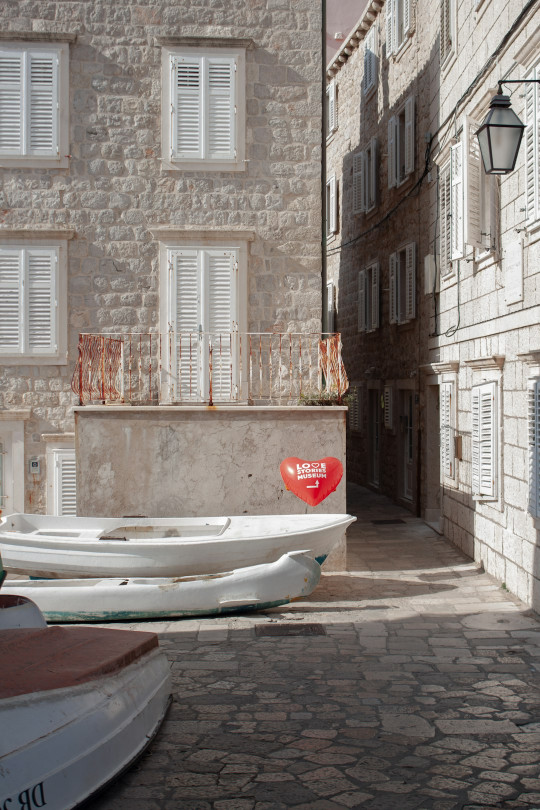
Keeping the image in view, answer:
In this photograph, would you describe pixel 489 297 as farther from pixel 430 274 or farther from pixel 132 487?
pixel 132 487

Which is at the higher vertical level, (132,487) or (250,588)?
(132,487)

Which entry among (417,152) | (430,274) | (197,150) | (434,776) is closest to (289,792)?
(434,776)

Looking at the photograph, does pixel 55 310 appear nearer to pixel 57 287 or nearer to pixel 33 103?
pixel 57 287

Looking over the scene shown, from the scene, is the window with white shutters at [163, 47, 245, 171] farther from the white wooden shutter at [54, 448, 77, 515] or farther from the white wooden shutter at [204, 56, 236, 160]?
the white wooden shutter at [54, 448, 77, 515]

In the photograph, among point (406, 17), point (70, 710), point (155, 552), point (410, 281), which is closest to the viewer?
point (70, 710)

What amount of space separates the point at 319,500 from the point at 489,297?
10.8 ft

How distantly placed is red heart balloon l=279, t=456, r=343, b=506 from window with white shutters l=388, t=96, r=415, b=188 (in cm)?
711

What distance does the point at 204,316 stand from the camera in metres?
12.1

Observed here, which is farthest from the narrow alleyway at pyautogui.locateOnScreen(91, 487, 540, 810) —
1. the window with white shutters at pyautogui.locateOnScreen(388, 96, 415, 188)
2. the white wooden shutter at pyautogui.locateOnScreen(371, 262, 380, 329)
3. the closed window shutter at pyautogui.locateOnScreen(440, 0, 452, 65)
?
the white wooden shutter at pyautogui.locateOnScreen(371, 262, 380, 329)

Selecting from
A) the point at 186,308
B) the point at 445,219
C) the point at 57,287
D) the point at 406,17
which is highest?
the point at 406,17

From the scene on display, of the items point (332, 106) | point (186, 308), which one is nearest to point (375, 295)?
point (332, 106)

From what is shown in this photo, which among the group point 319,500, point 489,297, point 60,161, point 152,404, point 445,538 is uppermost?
point 60,161

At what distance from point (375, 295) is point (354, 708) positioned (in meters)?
13.4

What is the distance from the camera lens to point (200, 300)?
12.1 m
